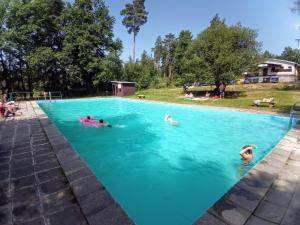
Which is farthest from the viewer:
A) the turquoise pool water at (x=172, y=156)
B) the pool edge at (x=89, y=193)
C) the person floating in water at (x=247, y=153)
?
the person floating in water at (x=247, y=153)

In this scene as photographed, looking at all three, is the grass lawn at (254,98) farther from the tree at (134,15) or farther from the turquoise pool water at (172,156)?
the tree at (134,15)

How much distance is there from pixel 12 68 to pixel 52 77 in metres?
4.63

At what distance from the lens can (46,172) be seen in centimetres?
364

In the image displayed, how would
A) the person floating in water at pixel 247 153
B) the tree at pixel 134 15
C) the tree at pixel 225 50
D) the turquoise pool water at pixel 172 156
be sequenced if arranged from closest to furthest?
the turquoise pool water at pixel 172 156 → the person floating in water at pixel 247 153 → the tree at pixel 225 50 → the tree at pixel 134 15

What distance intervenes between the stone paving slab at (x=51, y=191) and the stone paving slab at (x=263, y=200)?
1.32m

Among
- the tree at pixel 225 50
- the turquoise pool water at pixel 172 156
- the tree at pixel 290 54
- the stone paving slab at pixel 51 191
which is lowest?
the turquoise pool water at pixel 172 156

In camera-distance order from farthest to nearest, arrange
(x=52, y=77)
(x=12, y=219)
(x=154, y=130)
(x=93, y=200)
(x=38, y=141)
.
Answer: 1. (x=52, y=77)
2. (x=154, y=130)
3. (x=38, y=141)
4. (x=93, y=200)
5. (x=12, y=219)

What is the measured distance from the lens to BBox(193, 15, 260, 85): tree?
58.4ft

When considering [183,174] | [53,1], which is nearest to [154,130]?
[183,174]

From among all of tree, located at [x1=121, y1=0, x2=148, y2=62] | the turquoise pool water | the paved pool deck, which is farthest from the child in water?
tree, located at [x1=121, y1=0, x2=148, y2=62]

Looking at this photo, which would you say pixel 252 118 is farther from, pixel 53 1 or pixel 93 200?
pixel 53 1

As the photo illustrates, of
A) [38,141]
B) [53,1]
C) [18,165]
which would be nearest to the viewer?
[18,165]

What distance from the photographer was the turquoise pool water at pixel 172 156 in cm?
442

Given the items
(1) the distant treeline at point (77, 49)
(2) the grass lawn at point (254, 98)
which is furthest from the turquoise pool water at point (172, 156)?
(1) the distant treeline at point (77, 49)
